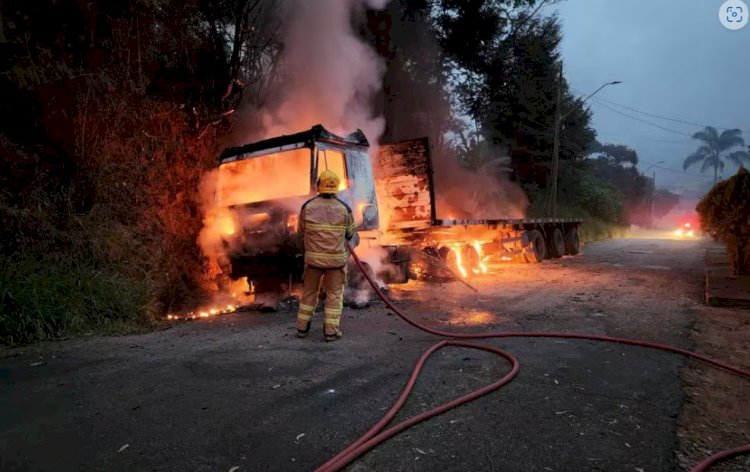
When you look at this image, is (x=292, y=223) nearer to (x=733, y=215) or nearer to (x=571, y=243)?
(x=733, y=215)

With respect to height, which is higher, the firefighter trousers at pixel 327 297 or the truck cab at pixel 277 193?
the truck cab at pixel 277 193

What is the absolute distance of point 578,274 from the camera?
1053 centimetres

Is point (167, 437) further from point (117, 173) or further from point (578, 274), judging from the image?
point (578, 274)

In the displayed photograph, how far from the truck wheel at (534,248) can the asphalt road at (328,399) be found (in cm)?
772

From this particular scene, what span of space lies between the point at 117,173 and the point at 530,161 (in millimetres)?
21748

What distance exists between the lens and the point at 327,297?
16.8ft

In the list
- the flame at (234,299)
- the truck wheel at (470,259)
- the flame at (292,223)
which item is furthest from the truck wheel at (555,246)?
the flame at (292,223)

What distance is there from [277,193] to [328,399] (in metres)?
4.14

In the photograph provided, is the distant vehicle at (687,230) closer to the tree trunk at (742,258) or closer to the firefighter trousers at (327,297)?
the tree trunk at (742,258)

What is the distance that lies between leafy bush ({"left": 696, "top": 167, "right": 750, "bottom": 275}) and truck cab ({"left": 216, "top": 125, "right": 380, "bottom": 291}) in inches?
241

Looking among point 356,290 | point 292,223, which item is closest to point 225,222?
point 292,223

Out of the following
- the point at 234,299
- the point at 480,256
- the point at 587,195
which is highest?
the point at 587,195

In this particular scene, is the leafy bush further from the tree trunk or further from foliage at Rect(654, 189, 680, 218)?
foliage at Rect(654, 189, 680, 218)

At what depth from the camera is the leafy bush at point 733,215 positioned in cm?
776
